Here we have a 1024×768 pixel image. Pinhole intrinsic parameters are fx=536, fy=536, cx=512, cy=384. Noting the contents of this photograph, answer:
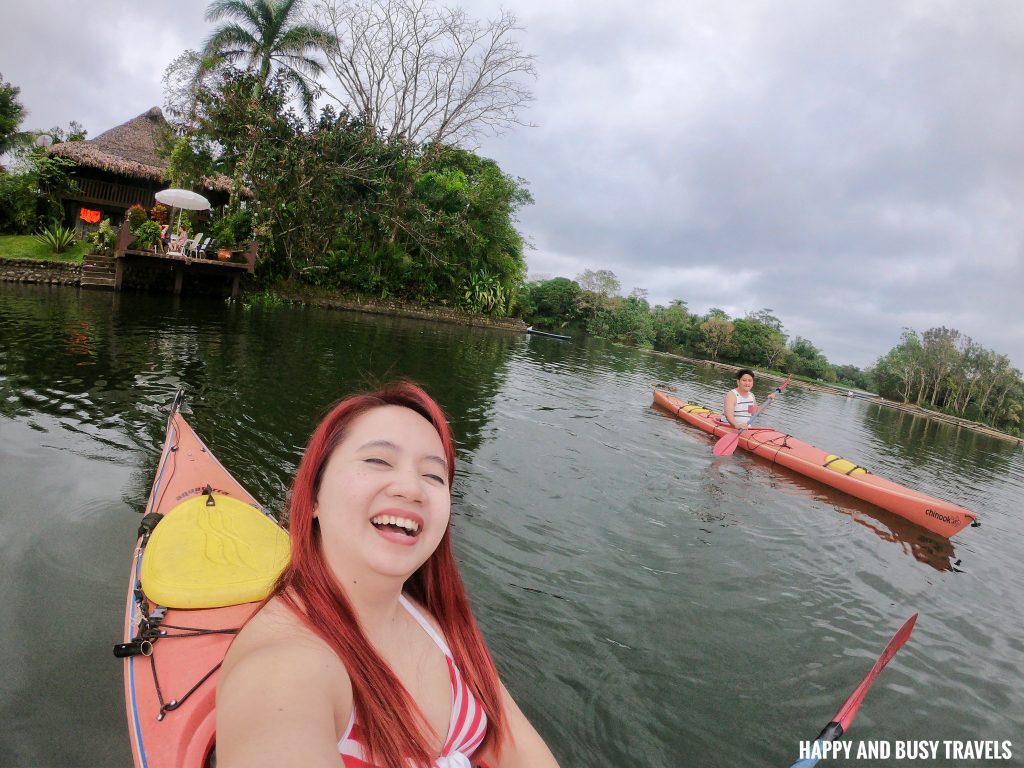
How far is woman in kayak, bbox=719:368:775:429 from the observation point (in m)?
9.64

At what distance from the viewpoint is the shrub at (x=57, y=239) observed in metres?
17.9

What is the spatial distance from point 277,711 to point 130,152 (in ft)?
90.9

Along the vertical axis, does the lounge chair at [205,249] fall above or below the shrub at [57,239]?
above

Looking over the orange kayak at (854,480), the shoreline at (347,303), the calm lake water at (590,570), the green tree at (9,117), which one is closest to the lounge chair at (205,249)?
the shoreline at (347,303)

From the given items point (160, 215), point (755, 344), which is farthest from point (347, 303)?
point (755, 344)

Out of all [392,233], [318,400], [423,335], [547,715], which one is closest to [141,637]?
[547,715]

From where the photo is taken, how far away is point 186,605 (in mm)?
2383

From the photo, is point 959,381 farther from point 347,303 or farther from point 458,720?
point 458,720

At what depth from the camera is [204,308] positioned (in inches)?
647

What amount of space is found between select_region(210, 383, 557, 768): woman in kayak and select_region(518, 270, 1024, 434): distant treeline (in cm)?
4087

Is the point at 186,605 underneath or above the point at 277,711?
underneath

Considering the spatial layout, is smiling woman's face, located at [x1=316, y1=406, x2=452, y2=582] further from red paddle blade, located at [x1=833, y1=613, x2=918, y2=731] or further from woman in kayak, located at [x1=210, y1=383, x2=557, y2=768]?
red paddle blade, located at [x1=833, y1=613, x2=918, y2=731]

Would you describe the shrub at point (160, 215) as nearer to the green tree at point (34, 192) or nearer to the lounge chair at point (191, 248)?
the lounge chair at point (191, 248)

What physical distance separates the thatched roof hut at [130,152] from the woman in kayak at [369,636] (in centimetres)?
2402
